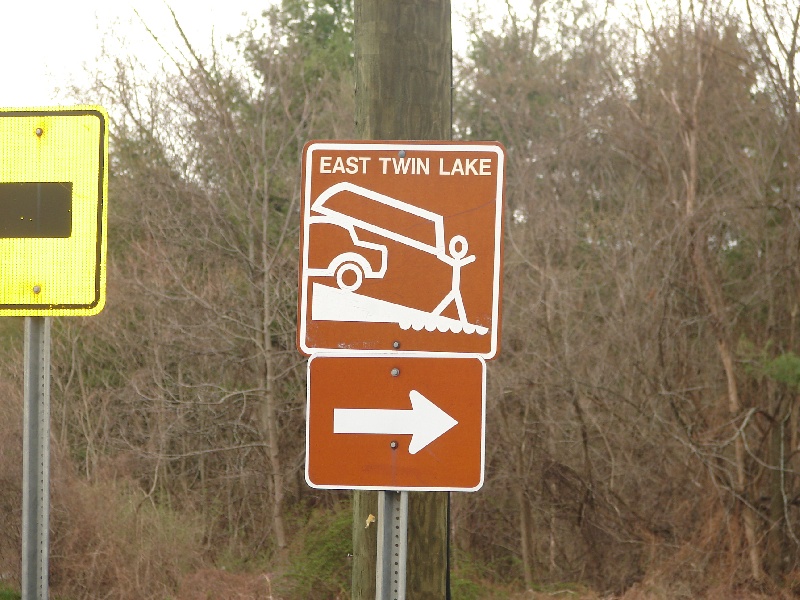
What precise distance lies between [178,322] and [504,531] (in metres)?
7.03

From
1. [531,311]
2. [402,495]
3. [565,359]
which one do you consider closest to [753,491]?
[565,359]

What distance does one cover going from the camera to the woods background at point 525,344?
1384 centimetres

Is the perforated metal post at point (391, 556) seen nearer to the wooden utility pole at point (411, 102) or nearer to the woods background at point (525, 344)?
the wooden utility pole at point (411, 102)

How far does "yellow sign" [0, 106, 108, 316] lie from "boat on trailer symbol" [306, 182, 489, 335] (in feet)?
2.15

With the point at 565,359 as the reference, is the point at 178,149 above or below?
above

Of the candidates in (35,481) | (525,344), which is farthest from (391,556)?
(525,344)

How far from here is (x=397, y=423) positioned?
10.4ft

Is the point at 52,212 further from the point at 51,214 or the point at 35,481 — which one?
the point at 35,481

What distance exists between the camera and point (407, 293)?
321 cm

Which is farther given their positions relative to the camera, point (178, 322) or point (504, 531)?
point (178, 322)

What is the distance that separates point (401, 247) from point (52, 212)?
104cm

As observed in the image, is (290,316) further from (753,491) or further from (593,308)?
(753,491)

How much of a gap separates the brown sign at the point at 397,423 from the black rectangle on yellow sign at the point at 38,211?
0.87 m

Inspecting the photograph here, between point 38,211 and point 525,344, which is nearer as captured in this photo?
point 38,211
